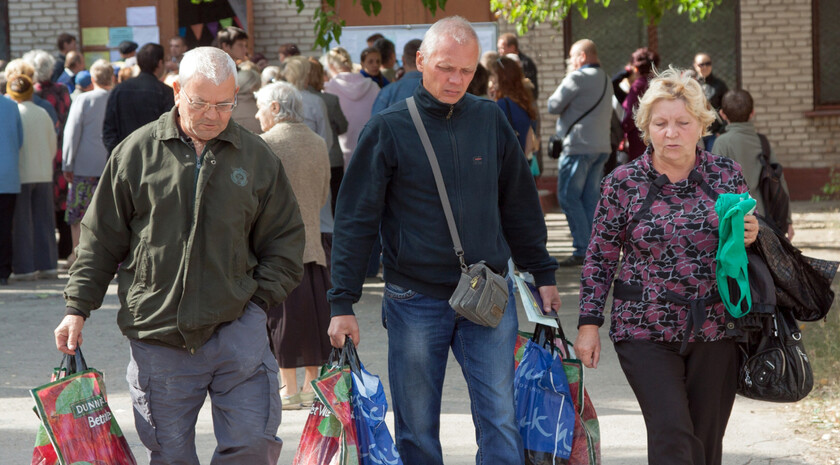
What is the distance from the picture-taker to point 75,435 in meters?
3.73

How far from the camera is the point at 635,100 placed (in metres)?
11.7

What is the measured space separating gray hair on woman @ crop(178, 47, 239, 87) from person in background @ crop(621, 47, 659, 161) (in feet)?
26.1

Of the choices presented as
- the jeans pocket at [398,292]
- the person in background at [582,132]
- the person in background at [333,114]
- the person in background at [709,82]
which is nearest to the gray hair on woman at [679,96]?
the jeans pocket at [398,292]

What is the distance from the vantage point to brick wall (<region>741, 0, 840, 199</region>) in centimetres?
1559

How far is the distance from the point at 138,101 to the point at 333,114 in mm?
1588

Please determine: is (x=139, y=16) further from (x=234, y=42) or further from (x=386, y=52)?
(x=234, y=42)

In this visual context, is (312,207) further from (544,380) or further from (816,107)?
(816,107)

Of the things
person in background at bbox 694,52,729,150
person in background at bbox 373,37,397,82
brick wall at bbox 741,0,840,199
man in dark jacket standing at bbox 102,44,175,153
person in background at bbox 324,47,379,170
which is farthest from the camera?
brick wall at bbox 741,0,840,199

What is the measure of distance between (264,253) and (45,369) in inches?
158

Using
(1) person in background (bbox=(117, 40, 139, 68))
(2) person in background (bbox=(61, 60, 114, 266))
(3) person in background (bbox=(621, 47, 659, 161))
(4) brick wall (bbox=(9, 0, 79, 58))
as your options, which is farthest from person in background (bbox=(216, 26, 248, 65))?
Result: (4) brick wall (bbox=(9, 0, 79, 58))

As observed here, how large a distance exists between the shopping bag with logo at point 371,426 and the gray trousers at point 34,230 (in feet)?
24.4

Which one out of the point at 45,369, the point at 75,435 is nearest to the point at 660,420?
the point at 75,435

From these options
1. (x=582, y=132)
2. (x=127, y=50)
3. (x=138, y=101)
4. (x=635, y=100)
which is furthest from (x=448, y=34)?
(x=127, y=50)

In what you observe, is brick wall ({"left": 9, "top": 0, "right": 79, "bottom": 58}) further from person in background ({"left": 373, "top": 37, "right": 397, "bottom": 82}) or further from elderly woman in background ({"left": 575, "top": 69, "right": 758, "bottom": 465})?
elderly woman in background ({"left": 575, "top": 69, "right": 758, "bottom": 465})
